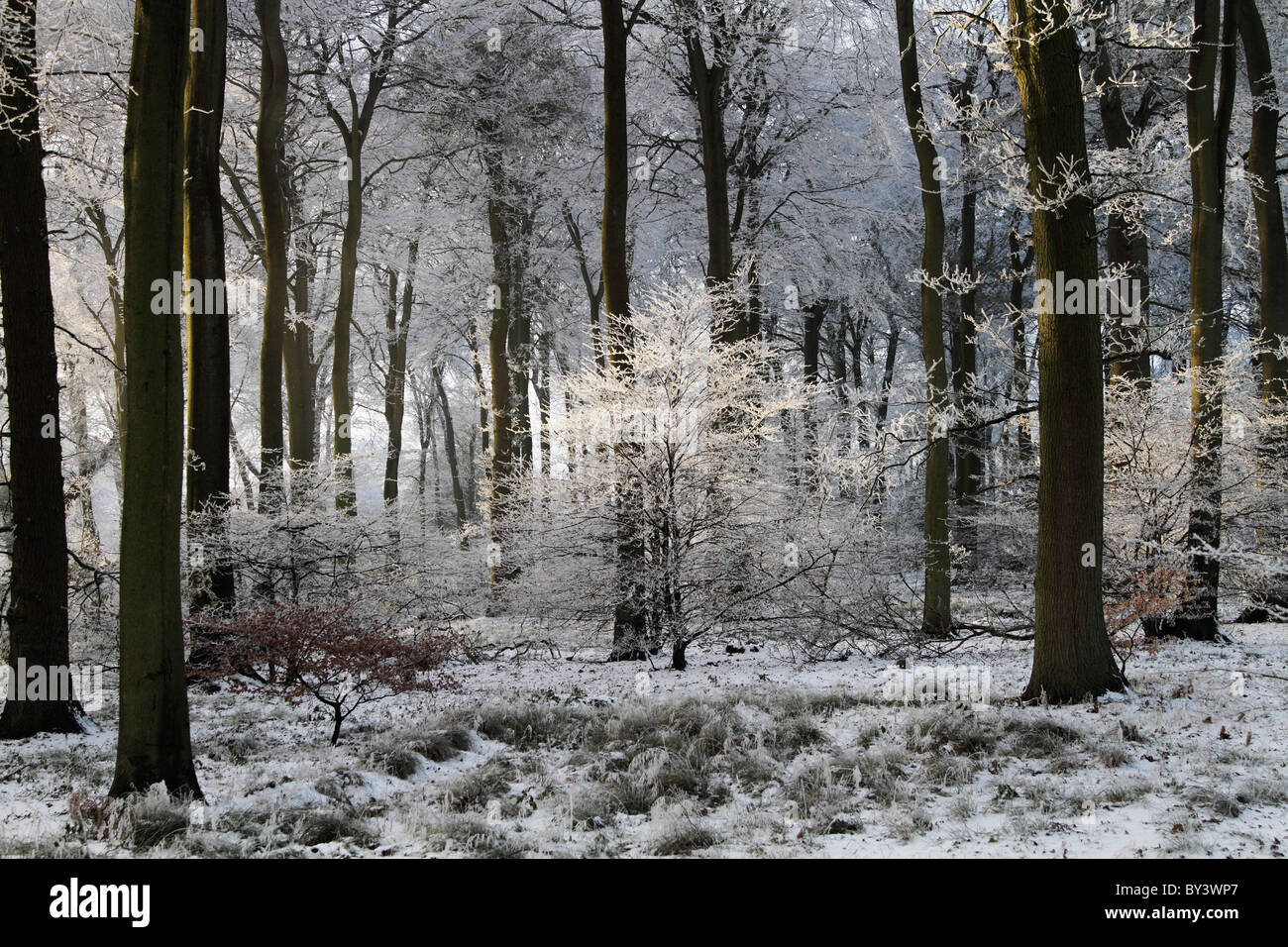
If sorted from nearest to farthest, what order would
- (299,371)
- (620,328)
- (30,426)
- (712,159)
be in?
(30,426) < (620,328) < (712,159) < (299,371)

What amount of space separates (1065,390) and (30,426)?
8.15 m

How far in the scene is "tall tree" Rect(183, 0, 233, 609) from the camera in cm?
881

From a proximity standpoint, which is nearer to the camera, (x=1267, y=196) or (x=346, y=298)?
(x=1267, y=196)

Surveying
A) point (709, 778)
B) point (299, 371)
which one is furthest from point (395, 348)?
point (709, 778)

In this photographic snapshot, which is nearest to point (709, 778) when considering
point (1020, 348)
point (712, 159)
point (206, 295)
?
point (206, 295)

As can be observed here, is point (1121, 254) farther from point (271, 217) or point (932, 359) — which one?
point (271, 217)

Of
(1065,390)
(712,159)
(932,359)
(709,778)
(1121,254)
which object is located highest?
(712,159)

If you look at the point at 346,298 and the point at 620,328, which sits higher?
the point at 346,298

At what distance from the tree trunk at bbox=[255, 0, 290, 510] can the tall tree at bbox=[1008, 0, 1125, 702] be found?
31.4 ft

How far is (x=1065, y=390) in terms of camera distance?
6.45m

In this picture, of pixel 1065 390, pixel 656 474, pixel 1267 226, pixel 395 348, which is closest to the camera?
pixel 1065 390

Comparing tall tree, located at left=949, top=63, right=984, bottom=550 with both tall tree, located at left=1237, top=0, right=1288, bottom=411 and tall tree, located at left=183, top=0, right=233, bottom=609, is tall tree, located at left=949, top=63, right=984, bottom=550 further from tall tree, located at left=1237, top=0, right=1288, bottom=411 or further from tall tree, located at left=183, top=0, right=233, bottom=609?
tall tree, located at left=183, top=0, right=233, bottom=609

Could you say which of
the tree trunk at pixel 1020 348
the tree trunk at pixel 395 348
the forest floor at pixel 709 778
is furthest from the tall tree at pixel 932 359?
the tree trunk at pixel 395 348
